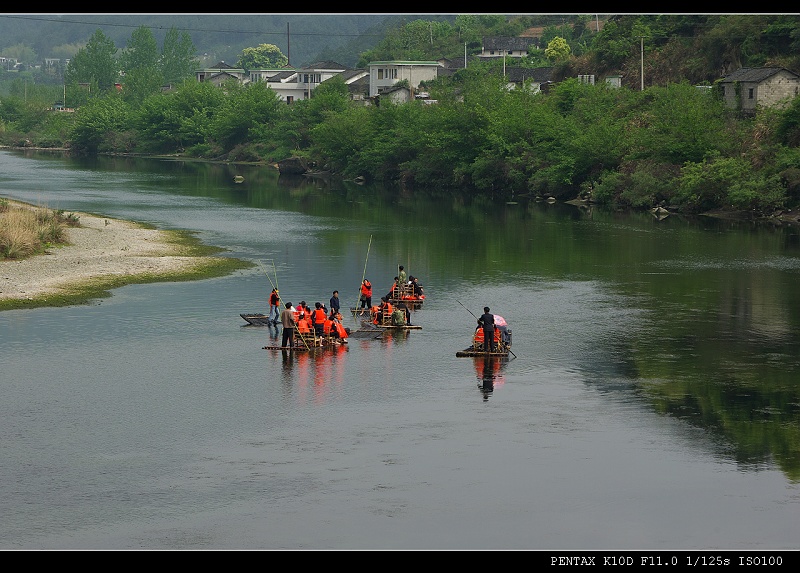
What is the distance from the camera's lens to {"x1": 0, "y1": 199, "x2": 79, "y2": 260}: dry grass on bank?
183 feet

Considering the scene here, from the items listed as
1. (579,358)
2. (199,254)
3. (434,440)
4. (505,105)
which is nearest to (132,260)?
(199,254)

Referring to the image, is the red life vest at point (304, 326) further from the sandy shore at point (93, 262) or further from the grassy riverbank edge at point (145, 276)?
the sandy shore at point (93, 262)

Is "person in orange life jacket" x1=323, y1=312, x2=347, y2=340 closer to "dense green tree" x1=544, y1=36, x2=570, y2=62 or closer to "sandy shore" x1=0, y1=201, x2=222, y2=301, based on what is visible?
"sandy shore" x1=0, y1=201, x2=222, y2=301

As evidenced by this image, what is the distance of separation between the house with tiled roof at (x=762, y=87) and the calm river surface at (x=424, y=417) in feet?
136

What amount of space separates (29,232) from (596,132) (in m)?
49.7

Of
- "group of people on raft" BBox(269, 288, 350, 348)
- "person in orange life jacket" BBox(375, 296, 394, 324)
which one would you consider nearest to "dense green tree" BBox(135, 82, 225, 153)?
"person in orange life jacket" BBox(375, 296, 394, 324)

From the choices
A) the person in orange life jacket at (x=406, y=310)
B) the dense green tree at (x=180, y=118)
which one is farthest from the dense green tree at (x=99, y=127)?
the person in orange life jacket at (x=406, y=310)

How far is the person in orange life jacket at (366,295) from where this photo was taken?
44.6 m

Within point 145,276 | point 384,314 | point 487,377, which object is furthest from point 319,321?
point 145,276

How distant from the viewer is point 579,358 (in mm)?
37938

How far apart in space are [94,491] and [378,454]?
21.6ft

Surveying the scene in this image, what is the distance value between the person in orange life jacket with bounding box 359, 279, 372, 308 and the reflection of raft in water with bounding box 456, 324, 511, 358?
7181 mm

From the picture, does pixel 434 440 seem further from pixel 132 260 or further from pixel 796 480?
pixel 132 260
